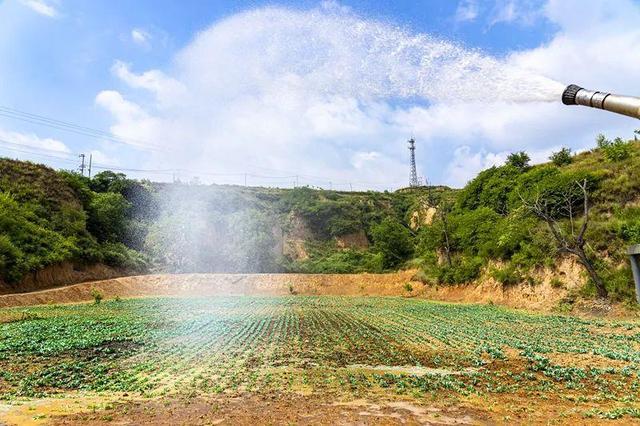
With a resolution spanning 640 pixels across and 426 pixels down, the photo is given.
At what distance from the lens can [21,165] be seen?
2354 inches

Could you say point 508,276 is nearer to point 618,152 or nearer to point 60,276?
point 618,152

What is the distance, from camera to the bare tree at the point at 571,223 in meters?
27.5

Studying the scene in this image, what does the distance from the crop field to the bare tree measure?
4712 mm

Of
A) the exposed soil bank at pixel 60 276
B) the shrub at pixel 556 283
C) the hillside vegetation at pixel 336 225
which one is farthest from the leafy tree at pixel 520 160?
the exposed soil bank at pixel 60 276

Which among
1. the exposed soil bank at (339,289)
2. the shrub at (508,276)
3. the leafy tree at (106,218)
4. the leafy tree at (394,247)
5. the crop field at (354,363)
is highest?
the leafy tree at (106,218)

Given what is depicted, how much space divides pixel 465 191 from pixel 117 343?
45.3 m

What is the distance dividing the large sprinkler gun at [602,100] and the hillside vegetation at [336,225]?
2545cm

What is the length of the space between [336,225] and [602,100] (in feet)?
265

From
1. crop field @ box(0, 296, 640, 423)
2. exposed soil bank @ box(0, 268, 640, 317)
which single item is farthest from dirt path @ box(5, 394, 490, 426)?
exposed soil bank @ box(0, 268, 640, 317)

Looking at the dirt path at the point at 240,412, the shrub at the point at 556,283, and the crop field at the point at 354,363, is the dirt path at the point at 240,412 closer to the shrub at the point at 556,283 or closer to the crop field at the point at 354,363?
the crop field at the point at 354,363

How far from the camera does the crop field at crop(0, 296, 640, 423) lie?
33.2 ft

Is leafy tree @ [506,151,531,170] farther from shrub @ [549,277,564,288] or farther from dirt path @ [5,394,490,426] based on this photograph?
dirt path @ [5,394,490,426]

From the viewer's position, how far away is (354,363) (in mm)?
13781

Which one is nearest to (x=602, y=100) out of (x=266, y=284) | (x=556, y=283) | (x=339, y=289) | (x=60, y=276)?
(x=556, y=283)
